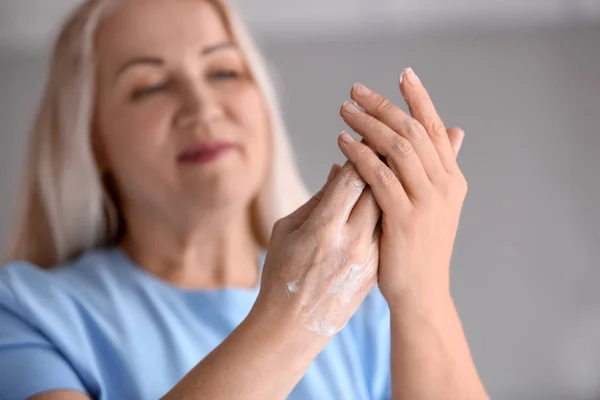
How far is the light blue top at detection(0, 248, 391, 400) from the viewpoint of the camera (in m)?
0.64

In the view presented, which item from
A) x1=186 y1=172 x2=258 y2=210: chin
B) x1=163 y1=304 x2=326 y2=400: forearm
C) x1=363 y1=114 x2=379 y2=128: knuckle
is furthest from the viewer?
x1=186 y1=172 x2=258 y2=210: chin

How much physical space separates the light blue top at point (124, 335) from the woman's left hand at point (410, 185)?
0.57 ft

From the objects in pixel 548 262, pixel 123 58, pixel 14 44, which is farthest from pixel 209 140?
pixel 14 44

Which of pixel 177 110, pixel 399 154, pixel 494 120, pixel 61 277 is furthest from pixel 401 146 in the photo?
pixel 494 120

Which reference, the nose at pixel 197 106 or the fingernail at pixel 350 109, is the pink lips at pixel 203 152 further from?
the fingernail at pixel 350 109

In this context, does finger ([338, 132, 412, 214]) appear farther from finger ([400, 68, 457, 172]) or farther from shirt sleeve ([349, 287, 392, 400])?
shirt sleeve ([349, 287, 392, 400])

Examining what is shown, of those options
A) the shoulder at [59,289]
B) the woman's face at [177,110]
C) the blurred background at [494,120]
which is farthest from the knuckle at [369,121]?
the blurred background at [494,120]

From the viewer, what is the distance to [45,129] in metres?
0.90

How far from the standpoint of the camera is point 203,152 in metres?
0.78

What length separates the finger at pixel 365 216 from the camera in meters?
0.60

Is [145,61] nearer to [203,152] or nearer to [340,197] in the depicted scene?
[203,152]

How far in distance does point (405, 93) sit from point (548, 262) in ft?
4.09

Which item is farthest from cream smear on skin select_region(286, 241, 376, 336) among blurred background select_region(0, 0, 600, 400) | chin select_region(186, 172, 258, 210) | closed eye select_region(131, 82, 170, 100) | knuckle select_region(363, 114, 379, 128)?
blurred background select_region(0, 0, 600, 400)

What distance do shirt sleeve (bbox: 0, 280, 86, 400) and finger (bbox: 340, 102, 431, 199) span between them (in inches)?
14.7
